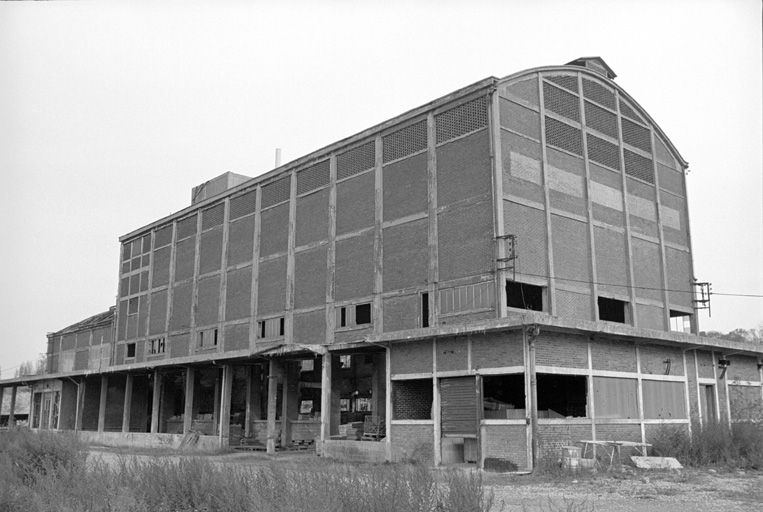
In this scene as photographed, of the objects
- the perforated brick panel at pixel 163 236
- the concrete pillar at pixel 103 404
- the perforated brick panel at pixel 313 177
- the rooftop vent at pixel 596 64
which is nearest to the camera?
the rooftop vent at pixel 596 64

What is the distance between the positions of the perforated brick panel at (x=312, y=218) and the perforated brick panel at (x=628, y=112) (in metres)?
13.7

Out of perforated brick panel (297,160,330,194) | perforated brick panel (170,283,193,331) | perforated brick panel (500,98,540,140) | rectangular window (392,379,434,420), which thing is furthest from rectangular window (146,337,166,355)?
perforated brick panel (500,98,540,140)

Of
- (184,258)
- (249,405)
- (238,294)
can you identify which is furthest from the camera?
(184,258)

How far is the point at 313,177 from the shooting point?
33.3 meters

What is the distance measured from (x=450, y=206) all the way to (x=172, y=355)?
2085 centimetres

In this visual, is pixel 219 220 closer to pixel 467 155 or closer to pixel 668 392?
pixel 467 155

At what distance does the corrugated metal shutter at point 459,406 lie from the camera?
64.4 feet

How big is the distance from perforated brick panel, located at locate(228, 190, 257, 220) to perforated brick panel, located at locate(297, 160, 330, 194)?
3791 millimetres

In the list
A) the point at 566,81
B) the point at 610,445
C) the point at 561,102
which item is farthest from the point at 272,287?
the point at 610,445

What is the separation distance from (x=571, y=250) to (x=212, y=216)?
20.6 meters

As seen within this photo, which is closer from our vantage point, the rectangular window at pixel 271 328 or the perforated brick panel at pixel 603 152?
the perforated brick panel at pixel 603 152

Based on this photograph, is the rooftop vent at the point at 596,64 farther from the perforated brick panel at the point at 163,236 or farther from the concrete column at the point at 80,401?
the concrete column at the point at 80,401

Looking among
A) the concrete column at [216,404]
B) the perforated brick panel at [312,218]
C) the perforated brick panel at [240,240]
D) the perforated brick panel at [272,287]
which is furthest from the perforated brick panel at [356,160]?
the concrete column at [216,404]

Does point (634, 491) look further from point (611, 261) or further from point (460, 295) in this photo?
point (611, 261)
